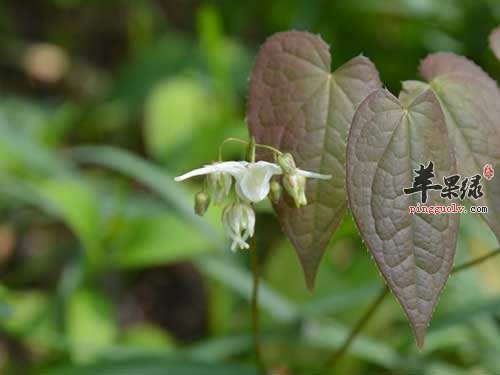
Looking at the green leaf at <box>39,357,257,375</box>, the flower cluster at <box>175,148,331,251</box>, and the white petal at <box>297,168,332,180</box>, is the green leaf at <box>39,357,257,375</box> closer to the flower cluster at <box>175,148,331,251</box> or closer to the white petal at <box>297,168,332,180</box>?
the flower cluster at <box>175,148,331,251</box>

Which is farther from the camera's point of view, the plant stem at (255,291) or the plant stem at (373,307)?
the plant stem at (373,307)

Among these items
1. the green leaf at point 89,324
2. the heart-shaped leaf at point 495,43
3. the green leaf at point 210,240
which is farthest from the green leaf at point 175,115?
the heart-shaped leaf at point 495,43

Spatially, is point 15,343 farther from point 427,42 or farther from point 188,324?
point 427,42

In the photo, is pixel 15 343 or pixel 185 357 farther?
pixel 15 343

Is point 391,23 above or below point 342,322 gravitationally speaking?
above

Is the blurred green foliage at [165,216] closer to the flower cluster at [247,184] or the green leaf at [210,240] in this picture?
the green leaf at [210,240]

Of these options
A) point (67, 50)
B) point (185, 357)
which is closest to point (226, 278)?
point (185, 357)

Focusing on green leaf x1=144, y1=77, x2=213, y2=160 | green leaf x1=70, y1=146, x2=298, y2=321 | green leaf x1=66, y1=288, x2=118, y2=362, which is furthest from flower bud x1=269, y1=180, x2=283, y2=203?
green leaf x1=144, y1=77, x2=213, y2=160
